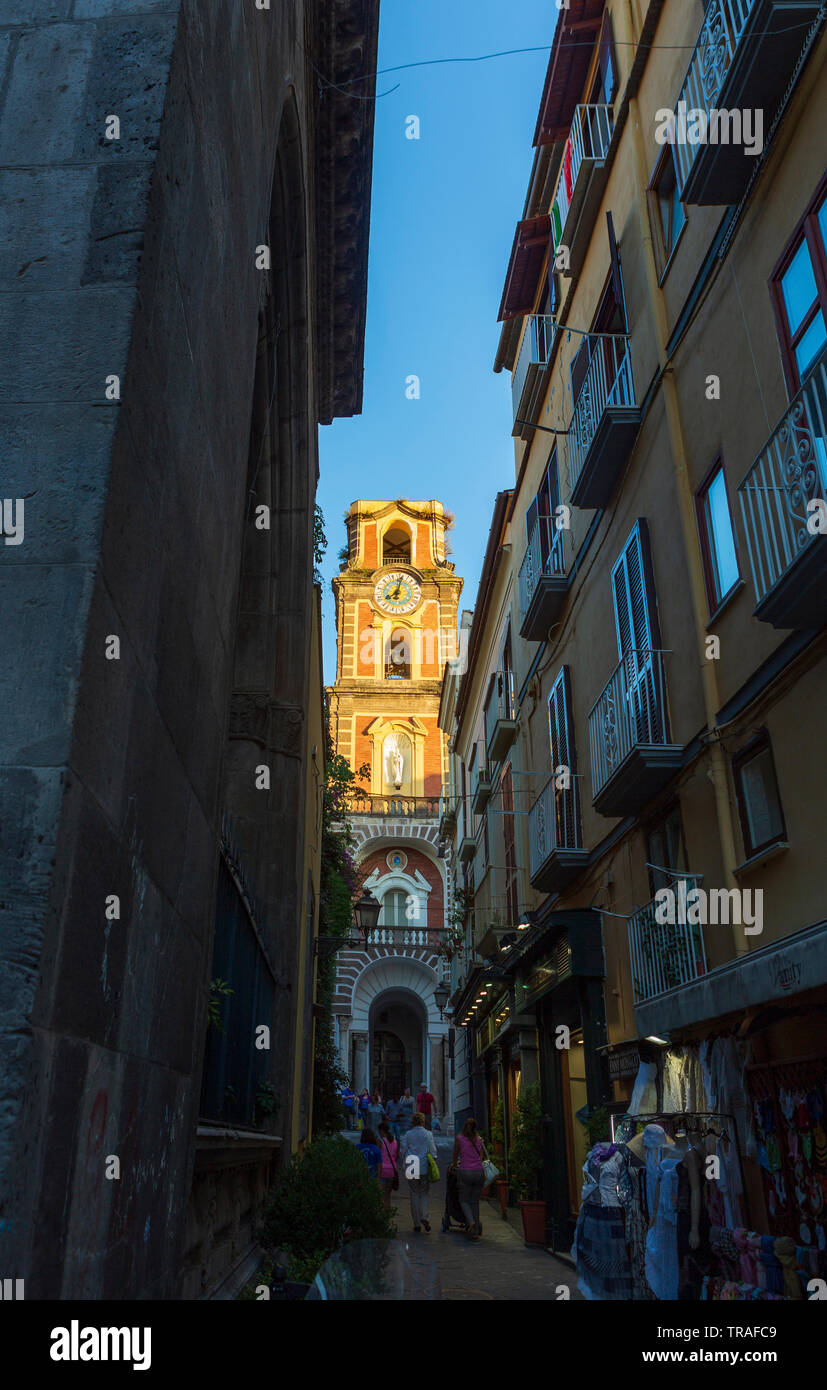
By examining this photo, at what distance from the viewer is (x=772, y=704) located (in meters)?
6.97

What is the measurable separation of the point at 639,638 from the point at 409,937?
3190 cm

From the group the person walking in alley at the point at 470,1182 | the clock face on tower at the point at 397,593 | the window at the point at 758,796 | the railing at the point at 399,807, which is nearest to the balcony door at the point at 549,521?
the window at the point at 758,796

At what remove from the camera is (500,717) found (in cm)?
1881

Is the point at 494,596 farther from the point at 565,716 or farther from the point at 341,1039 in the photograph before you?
the point at 341,1039

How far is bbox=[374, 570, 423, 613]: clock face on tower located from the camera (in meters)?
47.8

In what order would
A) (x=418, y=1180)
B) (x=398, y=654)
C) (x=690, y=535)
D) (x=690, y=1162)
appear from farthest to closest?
(x=398, y=654)
(x=418, y=1180)
(x=690, y=535)
(x=690, y=1162)

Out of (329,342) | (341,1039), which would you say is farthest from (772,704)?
(341,1039)

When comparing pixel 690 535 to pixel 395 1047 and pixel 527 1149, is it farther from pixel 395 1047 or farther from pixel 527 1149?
pixel 395 1047

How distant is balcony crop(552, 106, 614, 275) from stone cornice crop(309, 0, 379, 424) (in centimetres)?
307

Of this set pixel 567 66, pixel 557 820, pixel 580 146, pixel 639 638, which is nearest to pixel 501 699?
pixel 557 820

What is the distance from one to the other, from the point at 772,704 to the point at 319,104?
24.1 ft

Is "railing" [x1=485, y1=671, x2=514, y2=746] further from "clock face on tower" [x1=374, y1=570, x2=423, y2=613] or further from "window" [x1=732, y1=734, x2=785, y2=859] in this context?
"clock face on tower" [x1=374, y1=570, x2=423, y2=613]

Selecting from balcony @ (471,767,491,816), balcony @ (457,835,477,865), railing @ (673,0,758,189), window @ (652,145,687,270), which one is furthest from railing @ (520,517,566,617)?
balcony @ (457,835,477,865)

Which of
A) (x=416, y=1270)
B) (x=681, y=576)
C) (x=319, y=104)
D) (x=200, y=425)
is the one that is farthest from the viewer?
(x=319, y=104)
